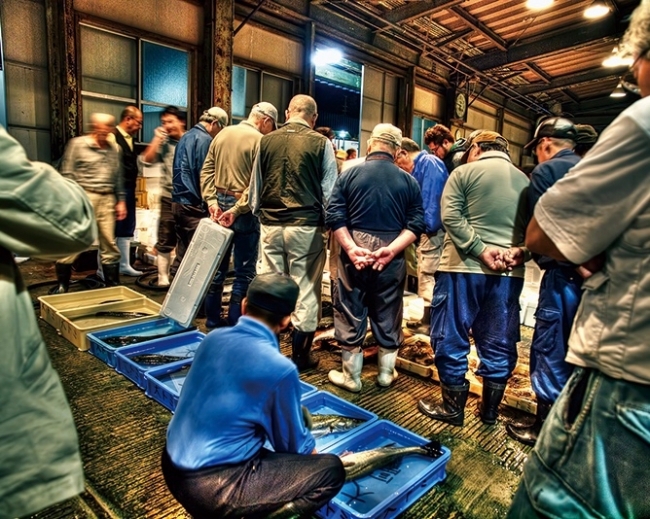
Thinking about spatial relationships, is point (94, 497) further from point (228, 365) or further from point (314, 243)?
point (314, 243)

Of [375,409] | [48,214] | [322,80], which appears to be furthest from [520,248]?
[322,80]

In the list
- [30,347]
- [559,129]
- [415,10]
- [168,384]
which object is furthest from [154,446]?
[415,10]

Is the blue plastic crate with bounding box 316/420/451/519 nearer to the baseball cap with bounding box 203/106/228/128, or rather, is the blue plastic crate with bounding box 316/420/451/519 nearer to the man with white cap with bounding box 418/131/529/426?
the man with white cap with bounding box 418/131/529/426

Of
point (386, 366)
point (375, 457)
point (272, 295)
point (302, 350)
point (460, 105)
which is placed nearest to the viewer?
point (272, 295)

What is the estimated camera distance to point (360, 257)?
340cm

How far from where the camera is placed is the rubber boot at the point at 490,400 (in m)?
3.23

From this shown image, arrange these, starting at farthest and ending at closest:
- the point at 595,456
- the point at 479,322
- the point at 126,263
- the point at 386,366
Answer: the point at 126,263 < the point at 386,366 < the point at 479,322 < the point at 595,456

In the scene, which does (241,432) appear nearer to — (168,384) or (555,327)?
(168,384)

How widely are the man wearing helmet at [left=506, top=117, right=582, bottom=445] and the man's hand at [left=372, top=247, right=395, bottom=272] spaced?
1014mm

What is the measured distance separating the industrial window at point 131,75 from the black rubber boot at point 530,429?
721 centimetres

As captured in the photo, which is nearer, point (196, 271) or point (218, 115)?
point (196, 271)

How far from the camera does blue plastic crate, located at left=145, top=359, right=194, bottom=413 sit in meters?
3.13

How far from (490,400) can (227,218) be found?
282 cm

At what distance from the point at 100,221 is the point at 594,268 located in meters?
5.41
